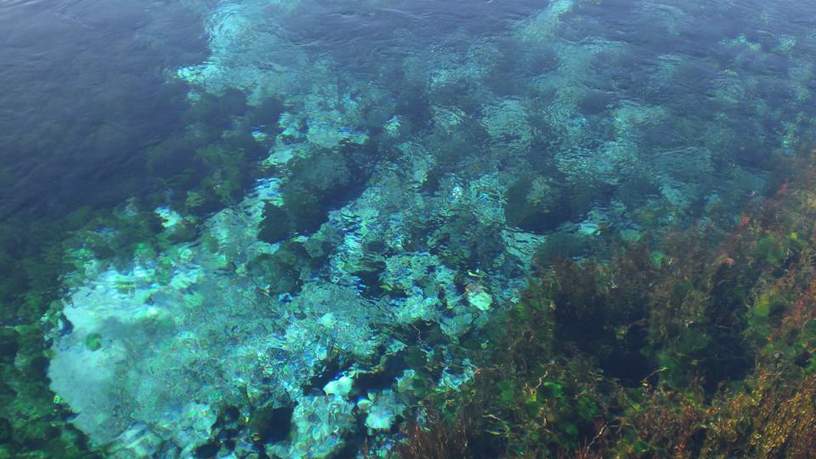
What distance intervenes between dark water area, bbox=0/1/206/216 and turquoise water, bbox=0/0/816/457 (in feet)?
0.14

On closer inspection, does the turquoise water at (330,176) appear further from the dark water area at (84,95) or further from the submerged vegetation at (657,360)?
the submerged vegetation at (657,360)

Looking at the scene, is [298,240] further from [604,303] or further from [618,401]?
[618,401]

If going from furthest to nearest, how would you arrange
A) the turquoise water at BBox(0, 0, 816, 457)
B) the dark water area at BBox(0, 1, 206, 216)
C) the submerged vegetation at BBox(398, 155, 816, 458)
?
the dark water area at BBox(0, 1, 206, 216), the turquoise water at BBox(0, 0, 816, 457), the submerged vegetation at BBox(398, 155, 816, 458)

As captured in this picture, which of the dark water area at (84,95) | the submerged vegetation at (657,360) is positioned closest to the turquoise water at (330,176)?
the dark water area at (84,95)

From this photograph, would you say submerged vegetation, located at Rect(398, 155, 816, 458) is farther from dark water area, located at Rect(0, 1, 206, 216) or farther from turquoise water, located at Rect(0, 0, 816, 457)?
dark water area, located at Rect(0, 1, 206, 216)

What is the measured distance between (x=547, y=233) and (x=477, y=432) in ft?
10.5

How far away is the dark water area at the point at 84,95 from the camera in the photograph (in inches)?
299

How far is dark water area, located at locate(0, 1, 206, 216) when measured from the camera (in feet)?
24.9

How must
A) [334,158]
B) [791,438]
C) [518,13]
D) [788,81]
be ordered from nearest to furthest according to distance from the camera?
[791,438]
[334,158]
[788,81]
[518,13]

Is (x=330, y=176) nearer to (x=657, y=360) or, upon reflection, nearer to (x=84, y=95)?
(x=84, y=95)

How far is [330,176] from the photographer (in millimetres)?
7926

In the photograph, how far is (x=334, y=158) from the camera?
8234 mm

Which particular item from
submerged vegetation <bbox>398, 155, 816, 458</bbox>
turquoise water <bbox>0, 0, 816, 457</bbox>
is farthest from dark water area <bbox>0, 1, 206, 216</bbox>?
submerged vegetation <bbox>398, 155, 816, 458</bbox>

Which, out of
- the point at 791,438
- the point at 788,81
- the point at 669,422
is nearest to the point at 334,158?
the point at 669,422
